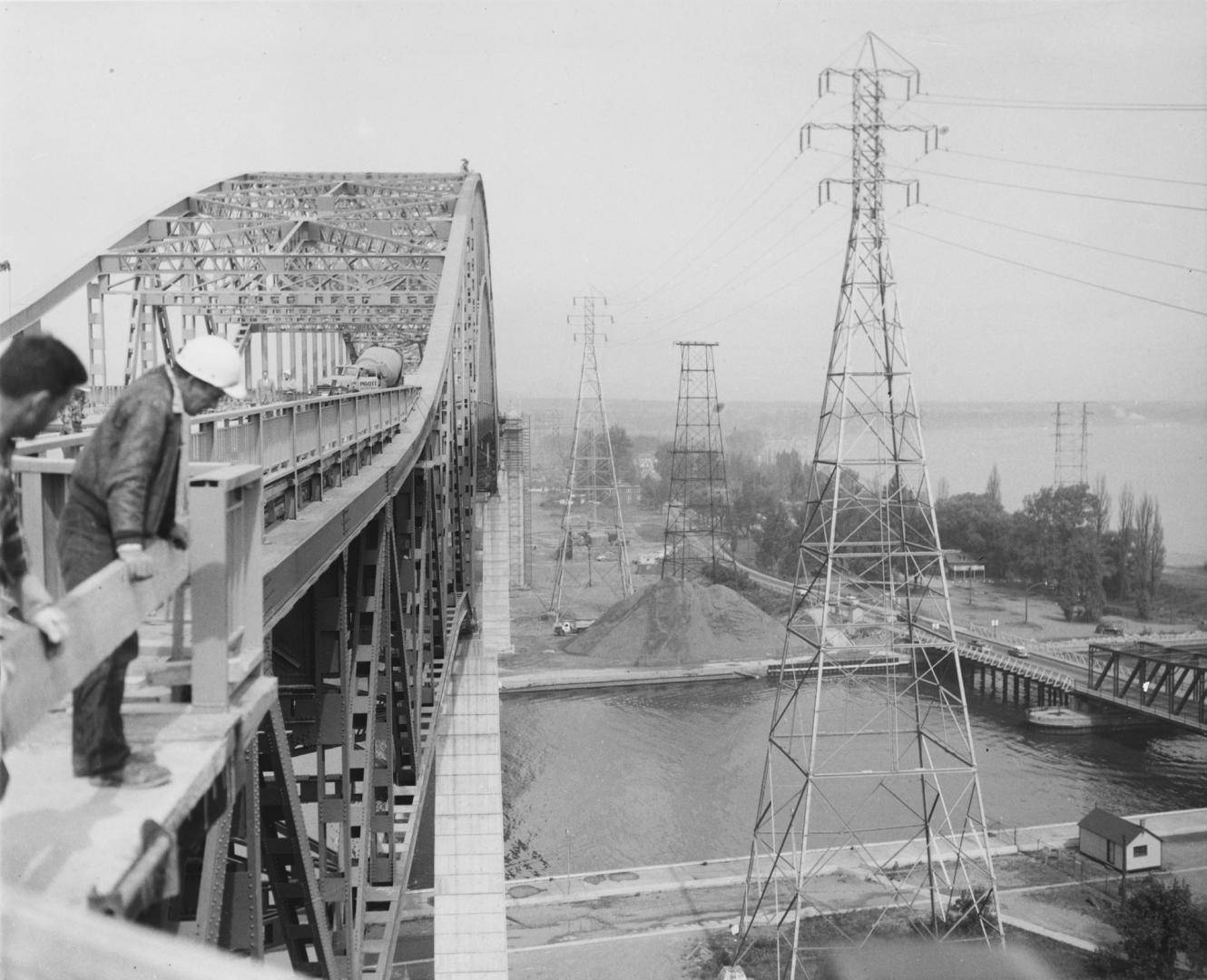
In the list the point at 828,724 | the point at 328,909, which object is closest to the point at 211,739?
the point at 328,909

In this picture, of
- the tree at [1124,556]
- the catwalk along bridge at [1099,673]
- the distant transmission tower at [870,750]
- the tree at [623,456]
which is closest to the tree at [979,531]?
the tree at [1124,556]

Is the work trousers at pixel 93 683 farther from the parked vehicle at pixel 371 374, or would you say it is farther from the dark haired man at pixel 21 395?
the parked vehicle at pixel 371 374

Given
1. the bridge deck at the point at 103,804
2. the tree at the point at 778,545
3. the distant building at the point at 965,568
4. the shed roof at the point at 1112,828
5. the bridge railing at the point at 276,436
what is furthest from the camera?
the tree at the point at 778,545

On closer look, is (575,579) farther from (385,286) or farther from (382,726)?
(382,726)

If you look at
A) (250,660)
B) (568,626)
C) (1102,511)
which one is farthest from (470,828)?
(1102,511)

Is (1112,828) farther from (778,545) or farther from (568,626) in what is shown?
(778,545)

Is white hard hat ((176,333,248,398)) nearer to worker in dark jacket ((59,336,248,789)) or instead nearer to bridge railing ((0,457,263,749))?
worker in dark jacket ((59,336,248,789))

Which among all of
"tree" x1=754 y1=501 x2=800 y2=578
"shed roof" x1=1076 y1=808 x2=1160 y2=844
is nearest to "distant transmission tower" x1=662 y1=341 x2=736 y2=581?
"tree" x1=754 y1=501 x2=800 y2=578
